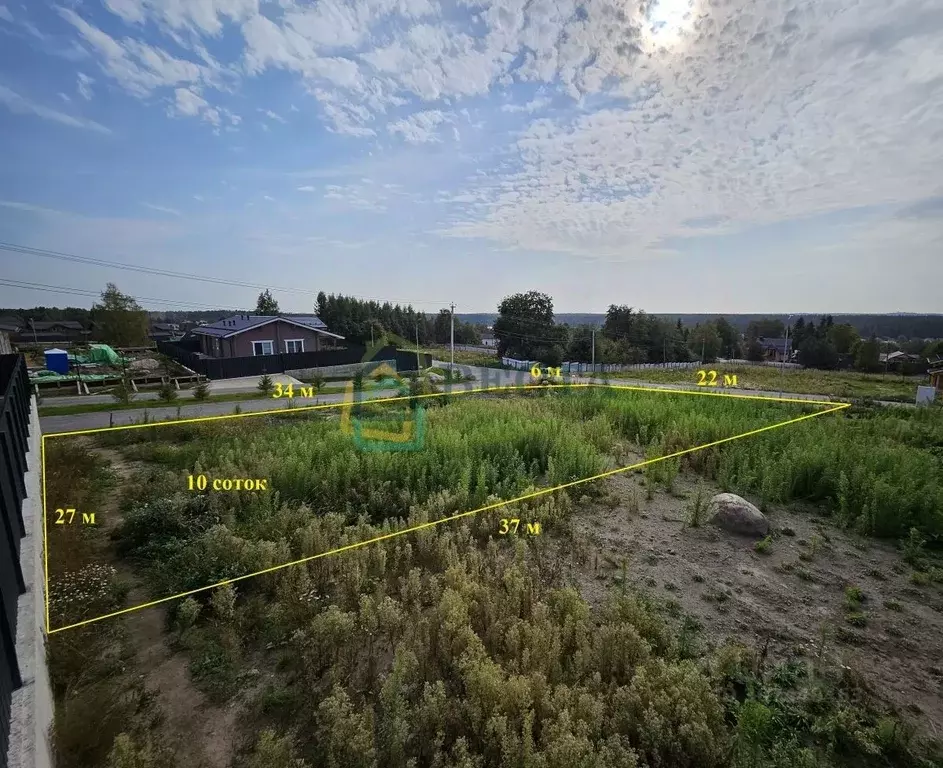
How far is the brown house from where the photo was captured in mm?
22250

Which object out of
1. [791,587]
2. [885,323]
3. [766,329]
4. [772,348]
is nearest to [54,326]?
[791,587]

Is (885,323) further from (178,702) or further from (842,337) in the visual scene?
(178,702)

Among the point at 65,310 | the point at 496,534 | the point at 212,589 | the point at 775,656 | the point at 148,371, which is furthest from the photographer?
the point at 65,310

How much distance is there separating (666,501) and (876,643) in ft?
9.28

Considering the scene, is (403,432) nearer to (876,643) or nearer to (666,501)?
(666,501)

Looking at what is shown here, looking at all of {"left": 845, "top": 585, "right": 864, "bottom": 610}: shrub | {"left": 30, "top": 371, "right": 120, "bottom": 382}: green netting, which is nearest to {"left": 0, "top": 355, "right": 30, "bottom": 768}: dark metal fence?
{"left": 845, "top": 585, "right": 864, "bottom": 610}: shrub

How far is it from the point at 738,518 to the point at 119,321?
3517 cm

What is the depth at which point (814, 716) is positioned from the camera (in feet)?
9.59

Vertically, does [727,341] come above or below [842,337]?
below

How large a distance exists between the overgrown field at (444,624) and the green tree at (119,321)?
26.0 metres

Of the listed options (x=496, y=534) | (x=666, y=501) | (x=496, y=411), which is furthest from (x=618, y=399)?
(x=496, y=534)

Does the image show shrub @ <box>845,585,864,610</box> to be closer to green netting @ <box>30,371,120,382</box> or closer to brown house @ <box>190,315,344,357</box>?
green netting @ <box>30,371,120,382</box>

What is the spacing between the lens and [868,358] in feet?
102

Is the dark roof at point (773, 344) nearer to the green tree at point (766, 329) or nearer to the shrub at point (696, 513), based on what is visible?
the green tree at point (766, 329)
